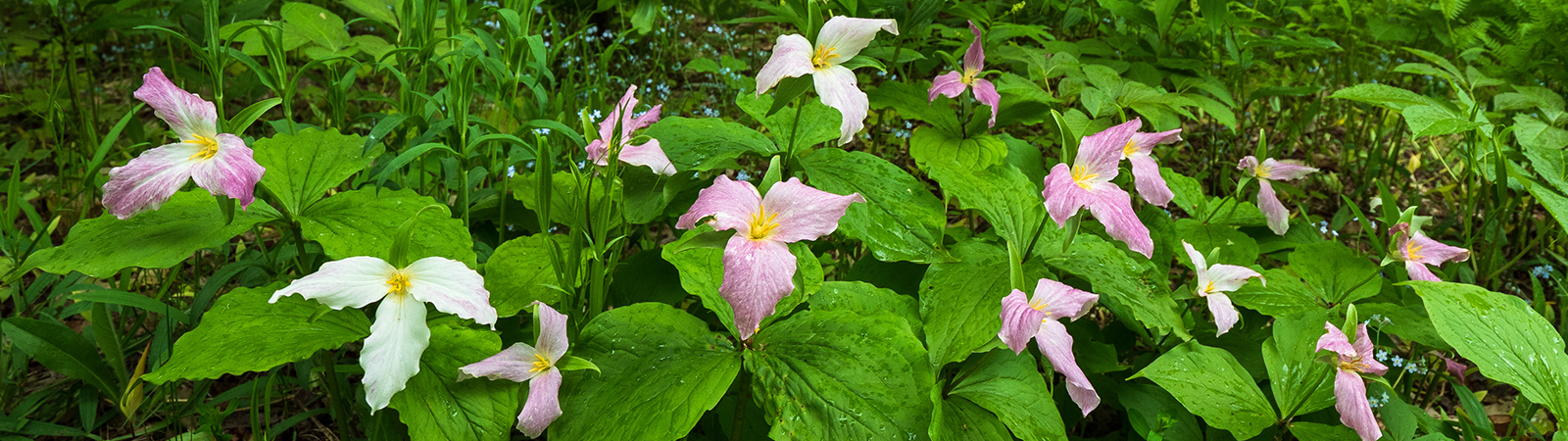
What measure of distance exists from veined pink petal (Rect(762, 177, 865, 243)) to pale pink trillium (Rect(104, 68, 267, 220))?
0.71 metres

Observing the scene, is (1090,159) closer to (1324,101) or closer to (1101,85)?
(1101,85)

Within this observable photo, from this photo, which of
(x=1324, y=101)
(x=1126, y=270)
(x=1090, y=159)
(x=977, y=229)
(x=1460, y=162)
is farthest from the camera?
(x=1324, y=101)

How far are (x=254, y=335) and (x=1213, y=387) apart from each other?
160cm

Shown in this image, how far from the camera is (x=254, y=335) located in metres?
1.18

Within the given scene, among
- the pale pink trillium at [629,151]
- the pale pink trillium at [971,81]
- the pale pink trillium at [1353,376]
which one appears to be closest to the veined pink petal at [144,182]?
the pale pink trillium at [629,151]

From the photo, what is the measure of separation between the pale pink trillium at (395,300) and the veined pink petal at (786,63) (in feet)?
1.61

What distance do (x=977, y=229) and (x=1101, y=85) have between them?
0.69 m

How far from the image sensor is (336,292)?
102 centimetres

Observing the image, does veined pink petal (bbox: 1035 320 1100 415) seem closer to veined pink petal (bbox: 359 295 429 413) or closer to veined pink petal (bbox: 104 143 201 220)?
veined pink petal (bbox: 359 295 429 413)

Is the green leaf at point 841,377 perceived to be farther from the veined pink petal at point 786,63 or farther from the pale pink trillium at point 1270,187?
the pale pink trillium at point 1270,187

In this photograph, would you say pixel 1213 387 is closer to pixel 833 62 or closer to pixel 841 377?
pixel 841 377

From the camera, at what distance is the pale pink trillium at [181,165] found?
3.60 feet

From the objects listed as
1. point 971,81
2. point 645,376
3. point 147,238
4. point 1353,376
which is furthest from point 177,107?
point 1353,376

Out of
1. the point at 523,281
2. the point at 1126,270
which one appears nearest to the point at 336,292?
the point at 523,281
